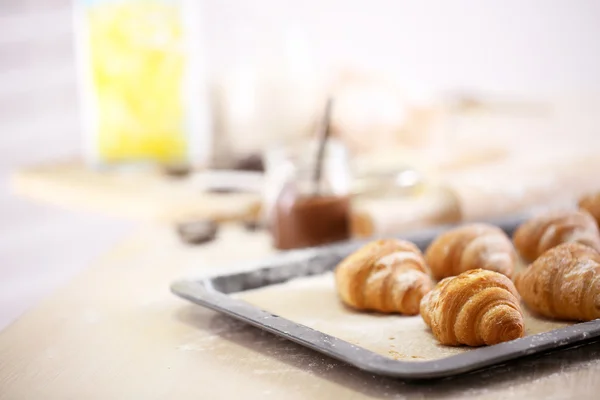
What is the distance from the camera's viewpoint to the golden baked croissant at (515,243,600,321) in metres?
0.94

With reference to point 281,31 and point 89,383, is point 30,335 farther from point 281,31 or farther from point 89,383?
point 281,31

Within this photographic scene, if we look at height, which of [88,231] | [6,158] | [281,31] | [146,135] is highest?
[281,31]

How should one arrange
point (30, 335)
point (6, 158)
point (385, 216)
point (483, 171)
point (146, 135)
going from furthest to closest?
point (6, 158)
point (146, 135)
point (483, 171)
point (385, 216)
point (30, 335)

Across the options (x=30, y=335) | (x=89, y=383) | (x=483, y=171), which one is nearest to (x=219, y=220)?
(x=483, y=171)

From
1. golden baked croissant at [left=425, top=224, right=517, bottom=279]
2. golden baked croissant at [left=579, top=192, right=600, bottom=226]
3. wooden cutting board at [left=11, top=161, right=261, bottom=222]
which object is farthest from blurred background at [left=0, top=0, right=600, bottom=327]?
golden baked croissant at [left=425, top=224, right=517, bottom=279]

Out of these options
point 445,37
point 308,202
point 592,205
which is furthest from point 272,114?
point 445,37

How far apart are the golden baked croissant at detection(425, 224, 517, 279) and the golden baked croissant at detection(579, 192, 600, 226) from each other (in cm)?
21

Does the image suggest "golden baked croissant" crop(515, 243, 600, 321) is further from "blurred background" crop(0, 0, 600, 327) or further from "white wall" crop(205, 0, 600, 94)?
"white wall" crop(205, 0, 600, 94)

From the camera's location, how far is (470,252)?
1133 millimetres

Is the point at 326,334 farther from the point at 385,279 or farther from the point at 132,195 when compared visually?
the point at 132,195

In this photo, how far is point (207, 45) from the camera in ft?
10.8

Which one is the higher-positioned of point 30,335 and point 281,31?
point 281,31

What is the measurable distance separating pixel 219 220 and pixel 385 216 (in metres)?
0.38

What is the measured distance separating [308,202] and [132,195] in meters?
0.53
